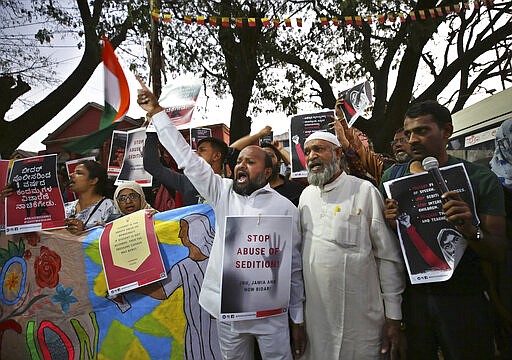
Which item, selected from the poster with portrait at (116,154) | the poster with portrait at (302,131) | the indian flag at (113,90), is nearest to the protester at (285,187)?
the poster with portrait at (302,131)

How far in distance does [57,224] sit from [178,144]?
4.95 ft

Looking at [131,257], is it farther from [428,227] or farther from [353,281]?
[428,227]

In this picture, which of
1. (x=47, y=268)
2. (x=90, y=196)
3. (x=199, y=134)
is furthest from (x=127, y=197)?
(x=199, y=134)

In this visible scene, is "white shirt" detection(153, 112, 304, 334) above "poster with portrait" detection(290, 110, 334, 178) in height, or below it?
below

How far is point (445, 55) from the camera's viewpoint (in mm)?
13914

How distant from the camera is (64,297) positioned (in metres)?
3.58

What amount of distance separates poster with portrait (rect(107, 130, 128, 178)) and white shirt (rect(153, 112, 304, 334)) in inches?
101

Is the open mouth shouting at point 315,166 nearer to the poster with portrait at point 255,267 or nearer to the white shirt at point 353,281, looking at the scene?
the white shirt at point 353,281

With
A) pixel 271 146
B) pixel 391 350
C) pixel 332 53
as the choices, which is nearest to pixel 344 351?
pixel 391 350

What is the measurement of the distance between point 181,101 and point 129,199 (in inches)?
52.9

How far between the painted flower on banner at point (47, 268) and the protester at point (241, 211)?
64.2 inches

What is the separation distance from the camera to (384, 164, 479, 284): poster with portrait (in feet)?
7.18

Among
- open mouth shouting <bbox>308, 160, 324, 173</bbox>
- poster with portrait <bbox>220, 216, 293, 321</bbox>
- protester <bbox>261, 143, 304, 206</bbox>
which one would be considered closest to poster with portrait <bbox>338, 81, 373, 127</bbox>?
protester <bbox>261, 143, 304, 206</bbox>

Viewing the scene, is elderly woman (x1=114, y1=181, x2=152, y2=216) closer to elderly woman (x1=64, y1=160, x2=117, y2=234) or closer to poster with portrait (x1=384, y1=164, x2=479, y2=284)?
elderly woman (x1=64, y1=160, x2=117, y2=234)
